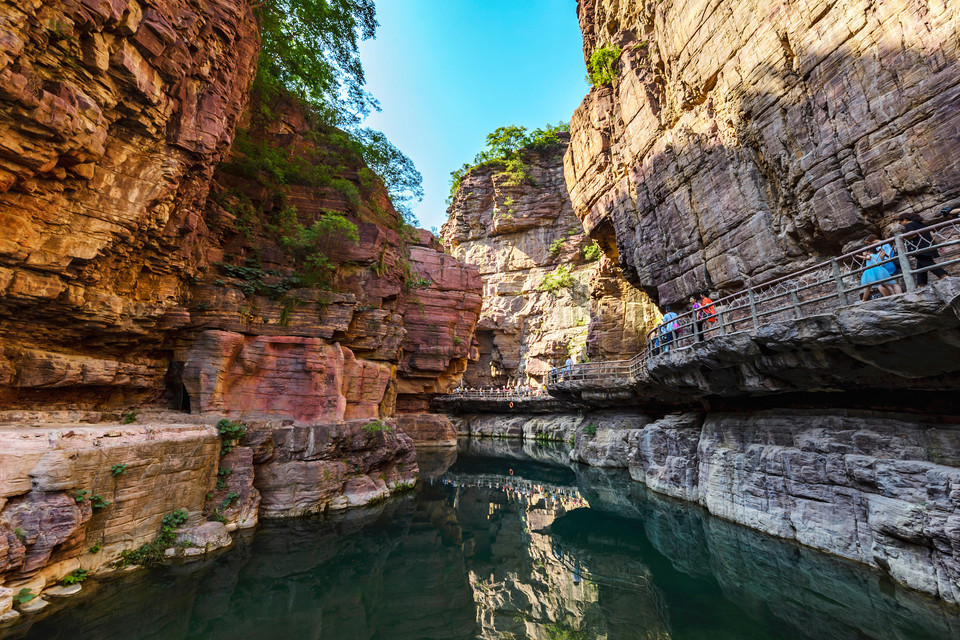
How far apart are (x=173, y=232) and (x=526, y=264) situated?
123ft

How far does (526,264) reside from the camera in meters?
44.7

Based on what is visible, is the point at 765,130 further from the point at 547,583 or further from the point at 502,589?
the point at 502,589

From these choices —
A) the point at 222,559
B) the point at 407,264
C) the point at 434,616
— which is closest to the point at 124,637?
the point at 222,559

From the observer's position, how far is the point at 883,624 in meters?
5.62

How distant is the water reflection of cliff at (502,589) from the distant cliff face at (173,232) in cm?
474

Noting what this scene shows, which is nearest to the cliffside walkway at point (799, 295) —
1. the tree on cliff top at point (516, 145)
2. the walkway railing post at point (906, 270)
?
the walkway railing post at point (906, 270)

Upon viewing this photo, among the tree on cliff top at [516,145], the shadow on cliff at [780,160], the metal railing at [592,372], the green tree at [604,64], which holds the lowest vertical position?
the metal railing at [592,372]

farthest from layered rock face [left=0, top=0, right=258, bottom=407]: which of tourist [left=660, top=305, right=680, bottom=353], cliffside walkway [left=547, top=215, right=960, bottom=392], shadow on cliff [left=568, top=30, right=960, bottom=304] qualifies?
shadow on cliff [left=568, top=30, right=960, bottom=304]

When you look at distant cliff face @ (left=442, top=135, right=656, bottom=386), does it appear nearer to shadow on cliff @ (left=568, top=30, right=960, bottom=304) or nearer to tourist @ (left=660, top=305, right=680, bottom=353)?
shadow on cliff @ (left=568, top=30, right=960, bottom=304)

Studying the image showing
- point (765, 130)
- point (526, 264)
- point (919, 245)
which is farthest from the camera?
point (526, 264)

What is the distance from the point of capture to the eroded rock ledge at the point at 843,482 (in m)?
6.15

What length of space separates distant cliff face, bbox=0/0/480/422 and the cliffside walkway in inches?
392

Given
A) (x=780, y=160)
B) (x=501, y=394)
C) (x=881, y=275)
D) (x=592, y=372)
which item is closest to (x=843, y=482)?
(x=881, y=275)

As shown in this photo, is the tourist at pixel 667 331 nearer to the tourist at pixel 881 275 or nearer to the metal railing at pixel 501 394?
the tourist at pixel 881 275
